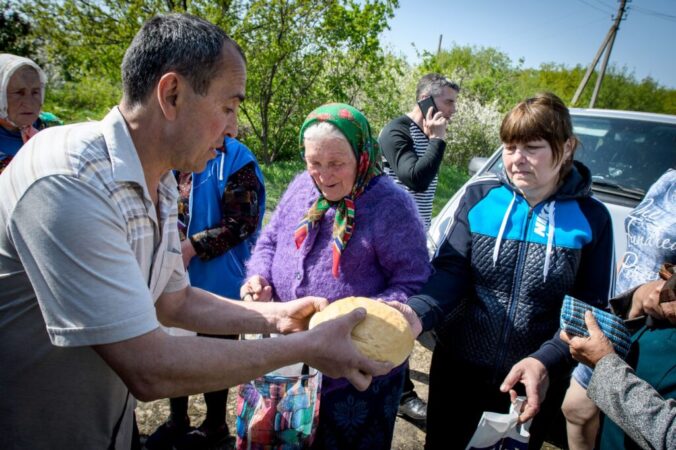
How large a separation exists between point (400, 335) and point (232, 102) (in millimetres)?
1073

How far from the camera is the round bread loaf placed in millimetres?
1562

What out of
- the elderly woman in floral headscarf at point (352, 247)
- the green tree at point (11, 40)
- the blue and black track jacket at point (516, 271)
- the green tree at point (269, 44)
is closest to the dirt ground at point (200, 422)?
the elderly woman in floral headscarf at point (352, 247)

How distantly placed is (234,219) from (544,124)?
1837 millimetres

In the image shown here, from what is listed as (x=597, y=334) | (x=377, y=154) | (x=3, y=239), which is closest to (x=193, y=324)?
(x=3, y=239)

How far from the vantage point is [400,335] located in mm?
1647

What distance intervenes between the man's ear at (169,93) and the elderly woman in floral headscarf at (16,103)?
7.91 ft

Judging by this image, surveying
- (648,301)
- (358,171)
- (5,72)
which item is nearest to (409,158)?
(358,171)

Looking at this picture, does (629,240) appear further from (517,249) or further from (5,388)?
(5,388)

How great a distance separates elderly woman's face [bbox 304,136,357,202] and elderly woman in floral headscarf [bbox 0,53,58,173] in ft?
7.85

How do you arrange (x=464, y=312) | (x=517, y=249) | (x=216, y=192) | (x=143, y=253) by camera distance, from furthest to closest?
(x=216, y=192), (x=464, y=312), (x=517, y=249), (x=143, y=253)

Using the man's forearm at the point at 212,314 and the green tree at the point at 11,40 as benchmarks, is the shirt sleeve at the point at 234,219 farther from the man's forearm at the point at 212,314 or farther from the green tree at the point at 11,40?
the green tree at the point at 11,40

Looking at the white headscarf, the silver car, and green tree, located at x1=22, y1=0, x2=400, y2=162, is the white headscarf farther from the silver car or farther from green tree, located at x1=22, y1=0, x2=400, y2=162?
green tree, located at x1=22, y1=0, x2=400, y2=162

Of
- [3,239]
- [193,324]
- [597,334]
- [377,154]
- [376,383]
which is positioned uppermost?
[377,154]

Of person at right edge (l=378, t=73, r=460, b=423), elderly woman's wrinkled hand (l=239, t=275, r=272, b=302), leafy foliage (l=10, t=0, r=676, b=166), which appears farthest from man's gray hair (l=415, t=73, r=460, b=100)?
leafy foliage (l=10, t=0, r=676, b=166)
